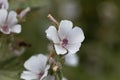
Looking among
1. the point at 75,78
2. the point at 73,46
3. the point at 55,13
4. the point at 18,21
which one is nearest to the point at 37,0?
the point at 18,21

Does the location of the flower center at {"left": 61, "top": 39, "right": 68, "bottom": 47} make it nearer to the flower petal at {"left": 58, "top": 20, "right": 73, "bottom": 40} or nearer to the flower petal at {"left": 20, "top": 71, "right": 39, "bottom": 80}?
the flower petal at {"left": 58, "top": 20, "right": 73, "bottom": 40}

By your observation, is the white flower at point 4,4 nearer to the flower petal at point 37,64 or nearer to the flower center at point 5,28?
the flower center at point 5,28

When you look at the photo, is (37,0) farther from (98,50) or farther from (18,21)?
(98,50)

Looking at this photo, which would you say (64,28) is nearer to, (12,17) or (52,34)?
(52,34)

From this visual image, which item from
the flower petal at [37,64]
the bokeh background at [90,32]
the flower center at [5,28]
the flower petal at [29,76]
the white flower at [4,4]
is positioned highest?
the white flower at [4,4]

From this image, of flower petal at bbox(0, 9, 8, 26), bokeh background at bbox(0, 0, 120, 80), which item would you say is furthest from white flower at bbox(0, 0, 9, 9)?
bokeh background at bbox(0, 0, 120, 80)

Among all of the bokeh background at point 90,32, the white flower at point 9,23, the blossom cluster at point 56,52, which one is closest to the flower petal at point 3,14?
the white flower at point 9,23
